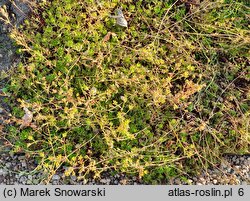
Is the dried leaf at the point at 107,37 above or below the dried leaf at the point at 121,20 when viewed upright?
below

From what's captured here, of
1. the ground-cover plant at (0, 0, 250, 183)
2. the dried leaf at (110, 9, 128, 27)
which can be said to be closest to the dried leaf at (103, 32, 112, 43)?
the ground-cover plant at (0, 0, 250, 183)

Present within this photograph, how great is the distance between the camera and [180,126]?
3760 mm

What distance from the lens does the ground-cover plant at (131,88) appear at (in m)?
3.62

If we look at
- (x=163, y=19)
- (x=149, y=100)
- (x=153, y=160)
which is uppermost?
(x=163, y=19)

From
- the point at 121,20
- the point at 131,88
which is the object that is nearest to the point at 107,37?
the point at 121,20

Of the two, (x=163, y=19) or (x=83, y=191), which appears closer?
(x=83, y=191)

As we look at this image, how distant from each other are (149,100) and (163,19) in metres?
0.76

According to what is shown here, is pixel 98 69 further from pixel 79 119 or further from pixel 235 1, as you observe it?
pixel 235 1

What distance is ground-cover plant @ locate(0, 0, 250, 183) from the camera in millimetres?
3615

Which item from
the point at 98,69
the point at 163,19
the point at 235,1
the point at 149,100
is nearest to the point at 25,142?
the point at 98,69

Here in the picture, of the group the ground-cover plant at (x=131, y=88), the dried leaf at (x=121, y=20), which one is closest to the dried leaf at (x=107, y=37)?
the ground-cover plant at (x=131, y=88)

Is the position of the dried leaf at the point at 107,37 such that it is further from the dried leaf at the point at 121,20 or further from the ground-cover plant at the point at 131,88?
the dried leaf at the point at 121,20

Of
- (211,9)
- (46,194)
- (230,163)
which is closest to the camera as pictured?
(46,194)

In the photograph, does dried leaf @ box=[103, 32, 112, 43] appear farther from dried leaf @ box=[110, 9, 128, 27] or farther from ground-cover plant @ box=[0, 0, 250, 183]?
dried leaf @ box=[110, 9, 128, 27]
